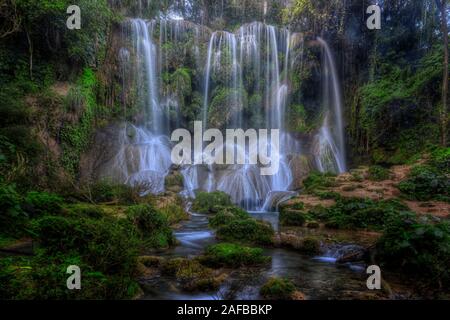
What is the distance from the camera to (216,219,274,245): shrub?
7828 millimetres

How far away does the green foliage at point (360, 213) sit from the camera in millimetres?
8586

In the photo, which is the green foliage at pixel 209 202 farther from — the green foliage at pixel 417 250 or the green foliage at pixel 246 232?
the green foliage at pixel 417 250

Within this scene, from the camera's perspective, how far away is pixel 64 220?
485 cm

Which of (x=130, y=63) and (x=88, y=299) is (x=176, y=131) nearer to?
(x=130, y=63)

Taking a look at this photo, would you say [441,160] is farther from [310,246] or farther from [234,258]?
[234,258]

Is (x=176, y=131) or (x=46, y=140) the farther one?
(x=176, y=131)

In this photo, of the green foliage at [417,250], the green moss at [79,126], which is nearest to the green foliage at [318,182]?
the green foliage at [417,250]

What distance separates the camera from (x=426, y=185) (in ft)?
36.6

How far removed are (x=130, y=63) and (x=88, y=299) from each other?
18.1 m

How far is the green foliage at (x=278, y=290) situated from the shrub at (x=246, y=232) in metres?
2.85

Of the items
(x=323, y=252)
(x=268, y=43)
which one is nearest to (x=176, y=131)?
(x=268, y=43)

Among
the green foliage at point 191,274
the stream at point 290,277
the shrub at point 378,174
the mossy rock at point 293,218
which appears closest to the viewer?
the stream at point 290,277

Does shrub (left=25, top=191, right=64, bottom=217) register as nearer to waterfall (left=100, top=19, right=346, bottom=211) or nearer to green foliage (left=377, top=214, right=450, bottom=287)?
green foliage (left=377, top=214, right=450, bottom=287)
